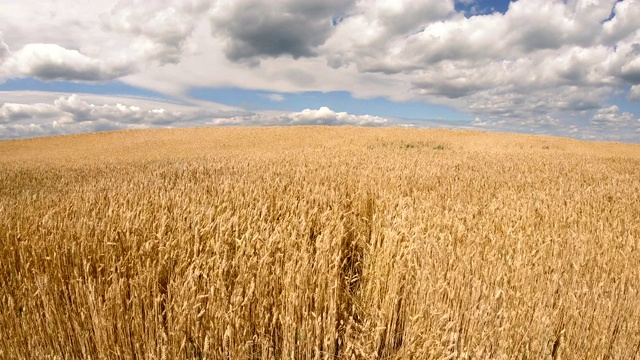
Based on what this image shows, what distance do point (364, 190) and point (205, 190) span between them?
7.44ft

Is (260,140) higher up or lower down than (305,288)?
higher up

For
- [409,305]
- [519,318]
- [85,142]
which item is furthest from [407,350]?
[85,142]

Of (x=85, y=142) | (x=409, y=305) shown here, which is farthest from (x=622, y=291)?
(x=85, y=142)

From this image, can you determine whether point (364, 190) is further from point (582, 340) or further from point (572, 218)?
point (582, 340)

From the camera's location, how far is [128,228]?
3.15 m

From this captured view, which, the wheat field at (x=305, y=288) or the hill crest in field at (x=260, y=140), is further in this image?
the hill crest in field at (x=260, y=140)

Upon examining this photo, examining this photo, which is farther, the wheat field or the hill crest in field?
the hill crest in field

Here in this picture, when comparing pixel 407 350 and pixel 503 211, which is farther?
pixel 503 211

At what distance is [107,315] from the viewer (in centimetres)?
219

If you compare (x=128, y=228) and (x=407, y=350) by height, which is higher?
(x=128, y=228)

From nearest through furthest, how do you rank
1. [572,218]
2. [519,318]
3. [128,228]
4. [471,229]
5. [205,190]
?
[519,318], [128,228], [471,229], [572,218], [205,190]

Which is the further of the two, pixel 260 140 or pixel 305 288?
pixel 260 140

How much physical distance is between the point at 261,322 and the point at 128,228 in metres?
1.65

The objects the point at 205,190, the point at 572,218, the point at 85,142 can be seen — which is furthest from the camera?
the point at 85,142
